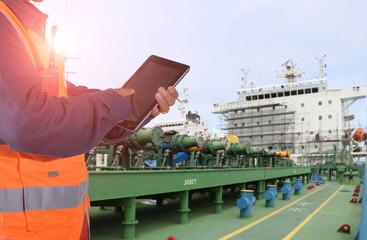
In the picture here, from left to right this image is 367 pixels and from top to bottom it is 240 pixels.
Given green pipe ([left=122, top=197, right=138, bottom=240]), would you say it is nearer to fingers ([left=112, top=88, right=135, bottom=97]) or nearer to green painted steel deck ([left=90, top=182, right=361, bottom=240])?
green painted steel deck ([left=90, top=182, right=361, bottom=240])

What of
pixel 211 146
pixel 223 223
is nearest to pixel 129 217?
pixel 223 223

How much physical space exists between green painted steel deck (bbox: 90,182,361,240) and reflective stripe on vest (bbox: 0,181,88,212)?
6.35 metres

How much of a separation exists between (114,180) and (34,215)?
4.72m

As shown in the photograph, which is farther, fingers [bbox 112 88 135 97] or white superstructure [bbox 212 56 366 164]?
white superstructure [bbox 212 56 366 164]

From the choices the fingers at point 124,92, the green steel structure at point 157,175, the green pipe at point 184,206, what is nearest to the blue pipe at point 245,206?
the green steel structure at point 157,175

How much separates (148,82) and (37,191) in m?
0.76

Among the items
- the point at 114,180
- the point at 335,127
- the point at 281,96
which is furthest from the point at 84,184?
the point at 281,96

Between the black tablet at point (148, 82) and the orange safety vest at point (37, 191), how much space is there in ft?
1.21

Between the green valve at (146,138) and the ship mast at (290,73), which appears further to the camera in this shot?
the ship mast at (290,73)

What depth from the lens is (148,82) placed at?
5.13 ft

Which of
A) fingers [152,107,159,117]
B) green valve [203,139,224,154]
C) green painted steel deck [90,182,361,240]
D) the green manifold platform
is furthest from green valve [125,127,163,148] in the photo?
fingers [152,107,159,117]

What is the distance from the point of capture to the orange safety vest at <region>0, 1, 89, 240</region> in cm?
111

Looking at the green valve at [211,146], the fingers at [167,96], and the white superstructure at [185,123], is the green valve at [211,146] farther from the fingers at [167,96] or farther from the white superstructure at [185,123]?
the white superstructure at [185,123]

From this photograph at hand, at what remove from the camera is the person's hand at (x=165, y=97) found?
1.51 meters
